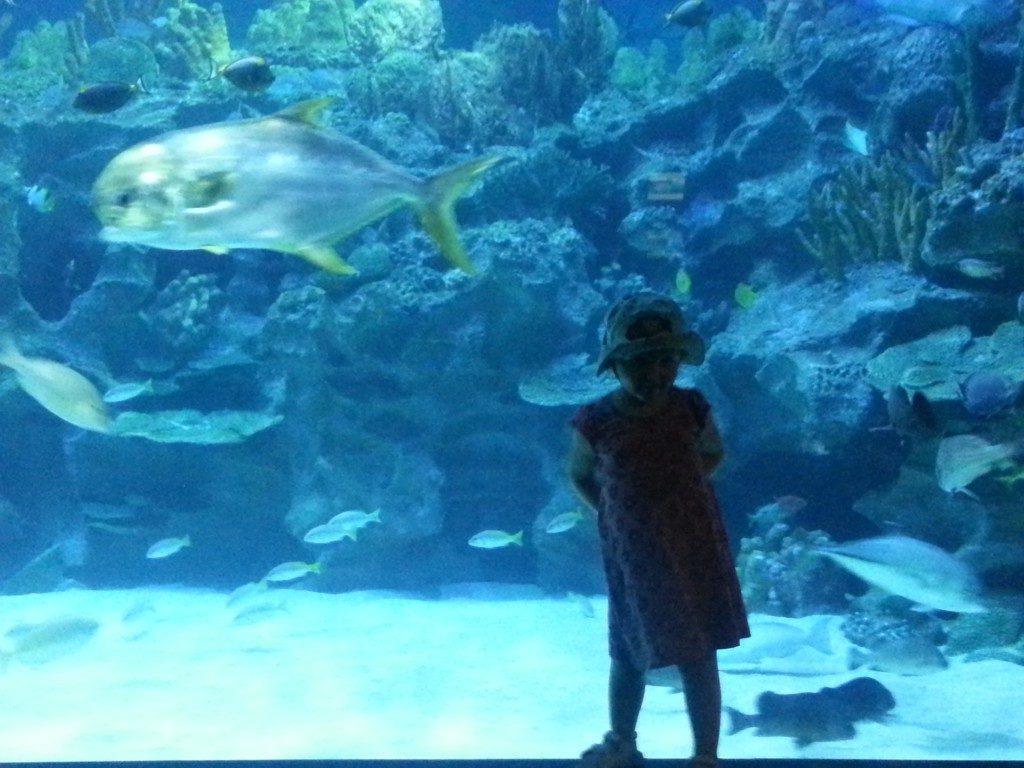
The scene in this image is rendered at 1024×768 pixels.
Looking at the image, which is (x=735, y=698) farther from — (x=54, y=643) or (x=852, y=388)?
(x=54, y=643)

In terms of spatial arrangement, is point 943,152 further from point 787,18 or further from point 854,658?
point 854,658

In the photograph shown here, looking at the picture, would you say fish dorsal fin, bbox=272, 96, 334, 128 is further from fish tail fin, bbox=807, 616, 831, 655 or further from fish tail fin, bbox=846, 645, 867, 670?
fish tail fin, bbox=846, 645, 867, 670

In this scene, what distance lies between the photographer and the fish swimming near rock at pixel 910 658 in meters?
4.64

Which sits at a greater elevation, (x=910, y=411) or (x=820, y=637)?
(x=910, y=411)

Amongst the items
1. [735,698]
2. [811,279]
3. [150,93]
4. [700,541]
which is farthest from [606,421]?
[150,93]

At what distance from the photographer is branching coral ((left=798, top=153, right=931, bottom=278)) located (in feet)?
20.6

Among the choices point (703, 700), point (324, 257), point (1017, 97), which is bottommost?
point (703, 700)

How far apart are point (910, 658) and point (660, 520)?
11.6ft

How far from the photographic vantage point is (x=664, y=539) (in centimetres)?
194

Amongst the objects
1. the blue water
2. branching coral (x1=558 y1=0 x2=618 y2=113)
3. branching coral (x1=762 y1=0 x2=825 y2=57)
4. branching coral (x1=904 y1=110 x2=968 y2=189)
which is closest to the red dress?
the blue water

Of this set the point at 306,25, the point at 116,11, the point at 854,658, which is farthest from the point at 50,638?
the point at 116,11

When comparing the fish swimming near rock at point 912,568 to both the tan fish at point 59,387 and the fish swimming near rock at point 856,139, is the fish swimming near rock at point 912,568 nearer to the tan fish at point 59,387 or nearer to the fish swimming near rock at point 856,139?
the tan fish at point 59,387

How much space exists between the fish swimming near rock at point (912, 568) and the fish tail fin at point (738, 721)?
0.85 meters

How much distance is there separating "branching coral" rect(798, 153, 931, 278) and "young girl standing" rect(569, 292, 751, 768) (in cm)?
502
